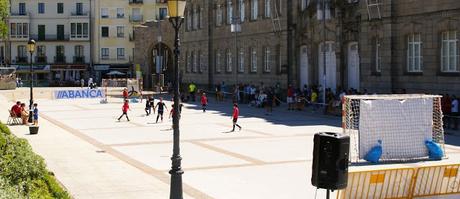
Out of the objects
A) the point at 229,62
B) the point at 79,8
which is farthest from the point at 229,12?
the point at 79,8

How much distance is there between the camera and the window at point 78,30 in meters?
95.9

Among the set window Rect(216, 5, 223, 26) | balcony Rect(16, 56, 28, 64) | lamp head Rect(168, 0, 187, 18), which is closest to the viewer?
lamp head Rect(168, 0, 187, 18)

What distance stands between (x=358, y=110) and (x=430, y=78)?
1464 cm

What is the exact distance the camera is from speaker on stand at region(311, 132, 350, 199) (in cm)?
993

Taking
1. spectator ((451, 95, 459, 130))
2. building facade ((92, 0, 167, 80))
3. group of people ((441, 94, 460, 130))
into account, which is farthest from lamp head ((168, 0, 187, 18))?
building facade ((92, 0, 167, 80))

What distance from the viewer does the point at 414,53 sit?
34844 millimetres

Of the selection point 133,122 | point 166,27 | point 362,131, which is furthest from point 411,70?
point 166,27

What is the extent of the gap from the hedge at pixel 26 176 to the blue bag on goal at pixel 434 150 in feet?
36.1

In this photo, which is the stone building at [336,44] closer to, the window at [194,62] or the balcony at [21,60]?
the window at [194,62]

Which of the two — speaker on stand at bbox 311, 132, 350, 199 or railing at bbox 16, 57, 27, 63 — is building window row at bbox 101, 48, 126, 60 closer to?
railing at bbox 16, 57, 27, 63

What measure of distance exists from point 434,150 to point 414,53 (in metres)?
16.2

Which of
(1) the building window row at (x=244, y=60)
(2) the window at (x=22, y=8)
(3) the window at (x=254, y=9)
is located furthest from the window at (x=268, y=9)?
(2) the window at (x=22, y=8)

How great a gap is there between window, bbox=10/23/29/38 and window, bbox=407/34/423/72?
232ft

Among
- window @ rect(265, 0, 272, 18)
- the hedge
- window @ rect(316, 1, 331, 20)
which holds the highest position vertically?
window @ rect(265, 0, 272, 18)
